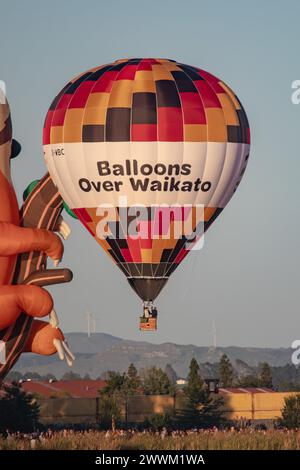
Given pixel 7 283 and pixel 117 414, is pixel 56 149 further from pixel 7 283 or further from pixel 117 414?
pixel 117 414

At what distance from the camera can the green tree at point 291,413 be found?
3371 inches

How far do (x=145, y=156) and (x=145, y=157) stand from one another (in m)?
0.05

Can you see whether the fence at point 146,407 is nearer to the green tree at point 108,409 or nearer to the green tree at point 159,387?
the green tree at point 108,409

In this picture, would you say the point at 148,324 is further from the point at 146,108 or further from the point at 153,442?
the point at 146,108

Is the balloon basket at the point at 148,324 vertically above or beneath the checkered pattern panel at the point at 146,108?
beneath

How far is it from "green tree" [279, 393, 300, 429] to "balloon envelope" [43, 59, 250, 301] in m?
35.1

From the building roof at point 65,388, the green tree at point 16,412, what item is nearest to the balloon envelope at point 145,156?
the green tree at point 16,412

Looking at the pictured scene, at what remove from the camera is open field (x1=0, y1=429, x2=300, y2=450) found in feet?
143

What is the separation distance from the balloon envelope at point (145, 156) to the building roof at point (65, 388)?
→ 67.0 m

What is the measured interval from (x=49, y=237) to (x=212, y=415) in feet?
172

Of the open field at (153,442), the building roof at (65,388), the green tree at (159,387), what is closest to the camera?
the open field at (153,442)

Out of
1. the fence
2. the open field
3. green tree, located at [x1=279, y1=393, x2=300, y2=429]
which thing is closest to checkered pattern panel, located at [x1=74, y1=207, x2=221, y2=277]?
the open field

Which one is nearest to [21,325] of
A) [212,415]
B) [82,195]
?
[82,195]
